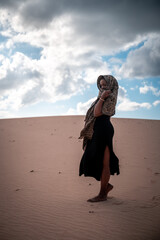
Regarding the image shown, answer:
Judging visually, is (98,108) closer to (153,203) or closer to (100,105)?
(100,105)

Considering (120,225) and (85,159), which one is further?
(85,159)

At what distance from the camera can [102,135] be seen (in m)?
4.53

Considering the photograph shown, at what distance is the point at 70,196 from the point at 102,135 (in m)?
2.10

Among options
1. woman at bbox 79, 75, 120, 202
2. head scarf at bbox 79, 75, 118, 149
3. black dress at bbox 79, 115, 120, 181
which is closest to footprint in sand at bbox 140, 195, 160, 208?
woman at bbox 79, 75, 120, 202

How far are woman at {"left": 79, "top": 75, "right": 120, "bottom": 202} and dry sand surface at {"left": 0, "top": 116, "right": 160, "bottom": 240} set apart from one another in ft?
2.40

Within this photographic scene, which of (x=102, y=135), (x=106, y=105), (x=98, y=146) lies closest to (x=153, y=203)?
(x=98, y=146)

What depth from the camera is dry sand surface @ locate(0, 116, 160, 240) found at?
3688 mm

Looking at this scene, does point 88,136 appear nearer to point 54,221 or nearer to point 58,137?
point 54,221

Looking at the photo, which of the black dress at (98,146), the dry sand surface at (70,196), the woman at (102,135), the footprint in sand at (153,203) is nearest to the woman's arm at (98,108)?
the woman at (102,135)

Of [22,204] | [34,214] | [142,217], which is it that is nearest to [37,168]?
[22,204]

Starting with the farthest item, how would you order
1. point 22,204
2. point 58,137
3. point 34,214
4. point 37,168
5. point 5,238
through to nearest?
1. point 58,137
2. point 37,168
3. point 22,204
4. point 34,214
5. point 5,238

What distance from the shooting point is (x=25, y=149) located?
39.9ft

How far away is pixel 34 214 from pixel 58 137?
10.2 meters

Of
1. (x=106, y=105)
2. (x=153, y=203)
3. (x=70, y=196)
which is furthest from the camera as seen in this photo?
(x=70, y=196)
